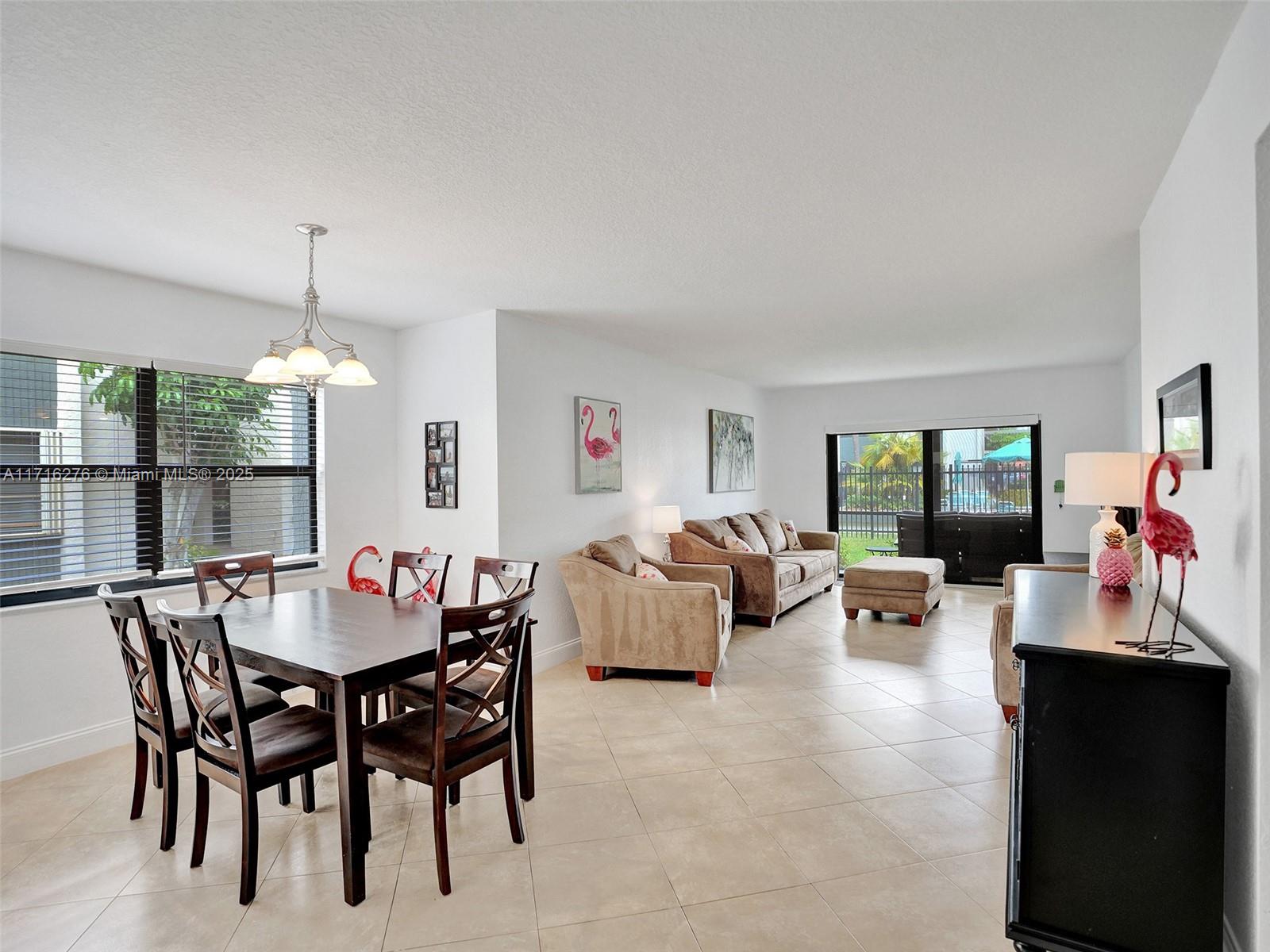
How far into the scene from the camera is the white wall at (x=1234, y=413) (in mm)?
1576

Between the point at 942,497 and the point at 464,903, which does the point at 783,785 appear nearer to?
the point at 464,903

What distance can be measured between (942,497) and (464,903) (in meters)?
7.34

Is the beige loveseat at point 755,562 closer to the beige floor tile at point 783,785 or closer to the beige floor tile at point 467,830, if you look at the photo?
the beige floor tile at point 783,785

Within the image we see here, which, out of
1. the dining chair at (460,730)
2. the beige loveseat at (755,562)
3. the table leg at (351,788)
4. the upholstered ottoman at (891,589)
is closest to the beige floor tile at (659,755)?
the dining chair at (460,730)

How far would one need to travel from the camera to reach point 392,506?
504cm

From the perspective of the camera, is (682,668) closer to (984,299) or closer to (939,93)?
(984,299)

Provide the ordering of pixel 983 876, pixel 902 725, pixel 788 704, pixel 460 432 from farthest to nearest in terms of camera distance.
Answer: pixel 460 432
pixel 788 704
pixel 902 725
pixel 983 876

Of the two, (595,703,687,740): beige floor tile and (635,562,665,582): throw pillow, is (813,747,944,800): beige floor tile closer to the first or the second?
(595,703,687,740): beige floor tile

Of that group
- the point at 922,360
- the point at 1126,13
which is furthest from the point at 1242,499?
the point at 922,360

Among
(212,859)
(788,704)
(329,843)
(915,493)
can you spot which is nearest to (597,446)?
(788,704)

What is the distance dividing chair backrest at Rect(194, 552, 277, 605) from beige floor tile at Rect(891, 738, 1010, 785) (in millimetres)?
3417

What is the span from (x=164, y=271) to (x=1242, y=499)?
4.67 m

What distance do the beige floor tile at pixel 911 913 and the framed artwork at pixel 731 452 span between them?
5.20 meters

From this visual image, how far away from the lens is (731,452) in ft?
25.6
